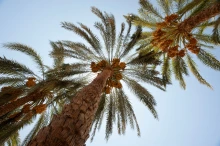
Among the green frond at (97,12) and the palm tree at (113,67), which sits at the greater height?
the green frond at (97,12)

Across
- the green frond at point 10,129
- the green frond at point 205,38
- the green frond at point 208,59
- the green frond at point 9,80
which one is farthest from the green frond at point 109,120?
the green frond at point 205,38

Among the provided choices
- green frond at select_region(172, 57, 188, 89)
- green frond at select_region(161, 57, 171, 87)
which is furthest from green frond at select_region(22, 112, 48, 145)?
green frond at select_region(172, 57, 188, 89)

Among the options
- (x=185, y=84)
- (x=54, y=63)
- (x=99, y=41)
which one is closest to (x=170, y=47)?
(x=185, y=84)

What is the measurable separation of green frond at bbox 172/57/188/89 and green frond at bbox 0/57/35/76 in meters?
5.92

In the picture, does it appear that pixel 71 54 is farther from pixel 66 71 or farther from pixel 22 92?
pixel 22 92

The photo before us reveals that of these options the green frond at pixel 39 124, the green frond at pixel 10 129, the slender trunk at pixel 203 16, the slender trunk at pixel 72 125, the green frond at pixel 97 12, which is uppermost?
the green frond at pixel 97 12

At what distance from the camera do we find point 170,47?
930 centimetres

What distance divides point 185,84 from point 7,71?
711 cm

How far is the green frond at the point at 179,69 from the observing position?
9.71 meters

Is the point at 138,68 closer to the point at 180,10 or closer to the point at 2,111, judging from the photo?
the point at 180,10

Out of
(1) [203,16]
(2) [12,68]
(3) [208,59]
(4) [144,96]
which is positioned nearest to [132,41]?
(4) [144,96]

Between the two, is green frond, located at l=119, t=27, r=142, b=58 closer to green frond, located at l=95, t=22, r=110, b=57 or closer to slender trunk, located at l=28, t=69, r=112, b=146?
green frond, located at l=95, t=22, r=110, b=57

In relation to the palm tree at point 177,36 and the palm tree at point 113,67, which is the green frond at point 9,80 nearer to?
the palm tree at point 113,67

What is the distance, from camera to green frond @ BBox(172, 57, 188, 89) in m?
9.71
